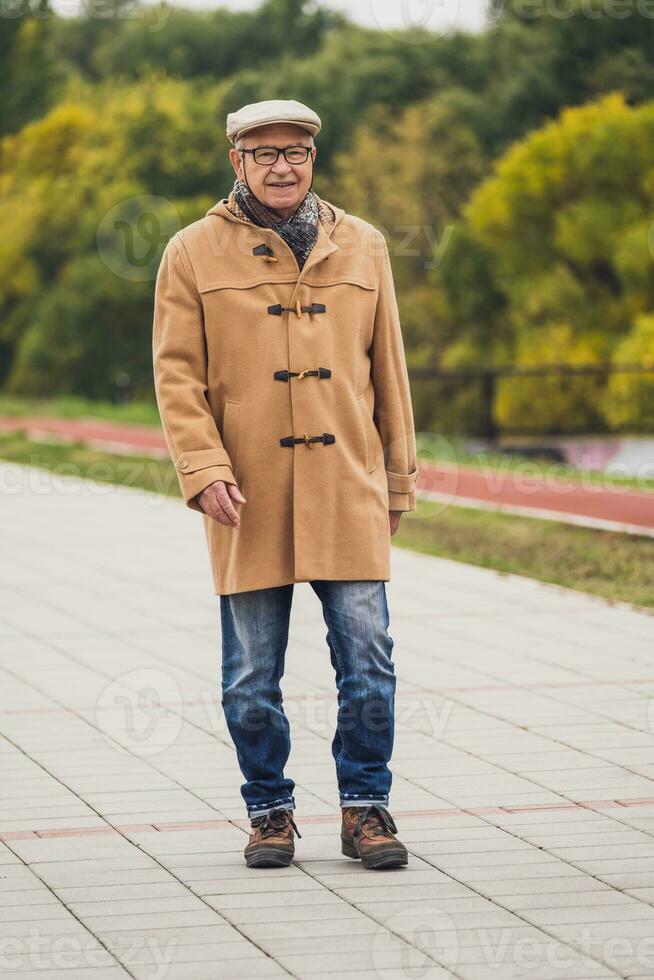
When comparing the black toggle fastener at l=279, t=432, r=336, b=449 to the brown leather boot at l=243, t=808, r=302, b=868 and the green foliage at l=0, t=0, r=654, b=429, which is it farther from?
the green foliage at l=0, t=0, r=654, b=429

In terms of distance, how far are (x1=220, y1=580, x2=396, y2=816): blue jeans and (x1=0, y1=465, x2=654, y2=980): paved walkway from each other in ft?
0.76

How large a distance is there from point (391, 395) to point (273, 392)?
0.36 meters

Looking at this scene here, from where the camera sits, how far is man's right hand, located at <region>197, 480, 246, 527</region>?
4.78 m

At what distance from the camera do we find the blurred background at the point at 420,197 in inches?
1073

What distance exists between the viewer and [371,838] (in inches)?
191

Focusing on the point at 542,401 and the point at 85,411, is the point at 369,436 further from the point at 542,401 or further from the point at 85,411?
the point at 85,411

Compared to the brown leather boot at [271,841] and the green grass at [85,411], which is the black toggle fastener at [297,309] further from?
the green grass at [85,411]

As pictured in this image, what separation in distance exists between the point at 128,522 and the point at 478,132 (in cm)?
3198

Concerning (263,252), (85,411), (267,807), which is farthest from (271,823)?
(85,411)

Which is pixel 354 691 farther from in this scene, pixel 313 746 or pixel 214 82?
pixel 214 82

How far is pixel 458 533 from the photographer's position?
13188 millimetres

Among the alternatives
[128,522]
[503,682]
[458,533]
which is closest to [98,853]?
[503,682]

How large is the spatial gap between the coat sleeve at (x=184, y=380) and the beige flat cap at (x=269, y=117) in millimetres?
352

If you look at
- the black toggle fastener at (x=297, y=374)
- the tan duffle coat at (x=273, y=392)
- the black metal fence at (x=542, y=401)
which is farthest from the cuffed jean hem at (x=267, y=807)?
the black metal fence at (x=542, y=401)
